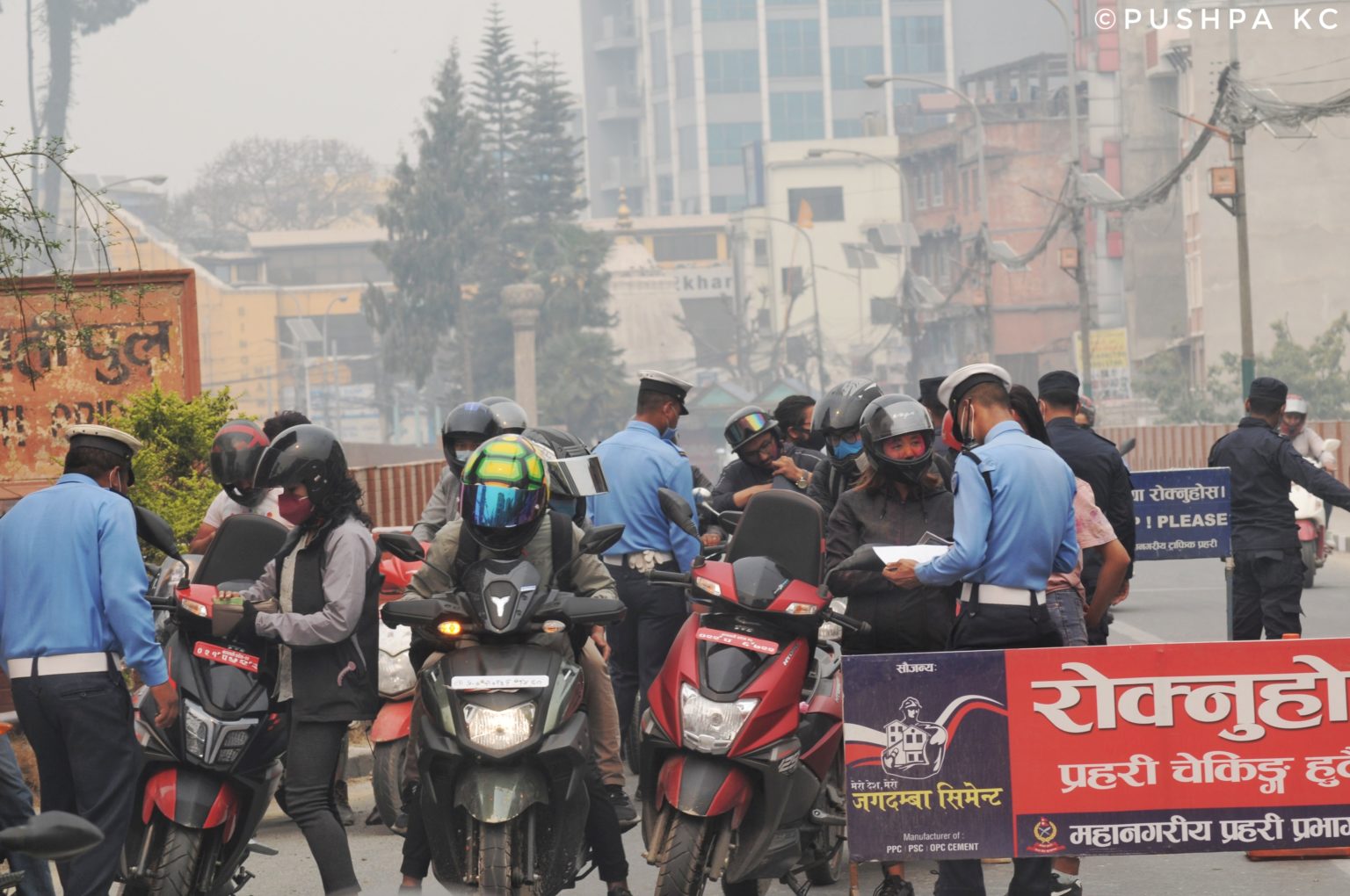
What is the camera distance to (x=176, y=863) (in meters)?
5.95

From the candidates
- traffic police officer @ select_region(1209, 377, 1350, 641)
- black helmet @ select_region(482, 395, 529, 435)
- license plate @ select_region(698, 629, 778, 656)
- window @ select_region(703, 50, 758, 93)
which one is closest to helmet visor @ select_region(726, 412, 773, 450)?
black helmet @ select_region(482, 395, 529, 435)

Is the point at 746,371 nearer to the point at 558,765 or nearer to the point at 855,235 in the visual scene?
the point at 855,235

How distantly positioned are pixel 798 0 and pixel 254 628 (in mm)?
156619

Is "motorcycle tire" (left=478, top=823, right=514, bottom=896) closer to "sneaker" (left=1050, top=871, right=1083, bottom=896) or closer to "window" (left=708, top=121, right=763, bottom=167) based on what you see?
"sneaker" (left=1050, top=871, right=1083, bottom=896)

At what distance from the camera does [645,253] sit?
127500 millimetres

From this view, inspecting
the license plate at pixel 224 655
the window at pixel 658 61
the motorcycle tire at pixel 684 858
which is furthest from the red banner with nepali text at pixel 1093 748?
the window at pixel 658 61

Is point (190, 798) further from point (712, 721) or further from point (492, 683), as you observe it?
point (712, 721)

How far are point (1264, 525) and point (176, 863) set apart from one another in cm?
633

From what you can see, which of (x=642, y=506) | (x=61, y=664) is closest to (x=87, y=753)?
(x=61, y=664)

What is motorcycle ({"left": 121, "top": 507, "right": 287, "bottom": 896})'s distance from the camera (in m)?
6.01

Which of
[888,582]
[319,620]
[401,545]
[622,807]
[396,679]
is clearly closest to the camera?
[401,545]

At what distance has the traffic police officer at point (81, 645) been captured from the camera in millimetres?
6008

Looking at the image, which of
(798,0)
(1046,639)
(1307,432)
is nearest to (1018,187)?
(798,0)

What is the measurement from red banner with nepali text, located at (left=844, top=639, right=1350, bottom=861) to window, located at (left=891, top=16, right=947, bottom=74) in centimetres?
15259
